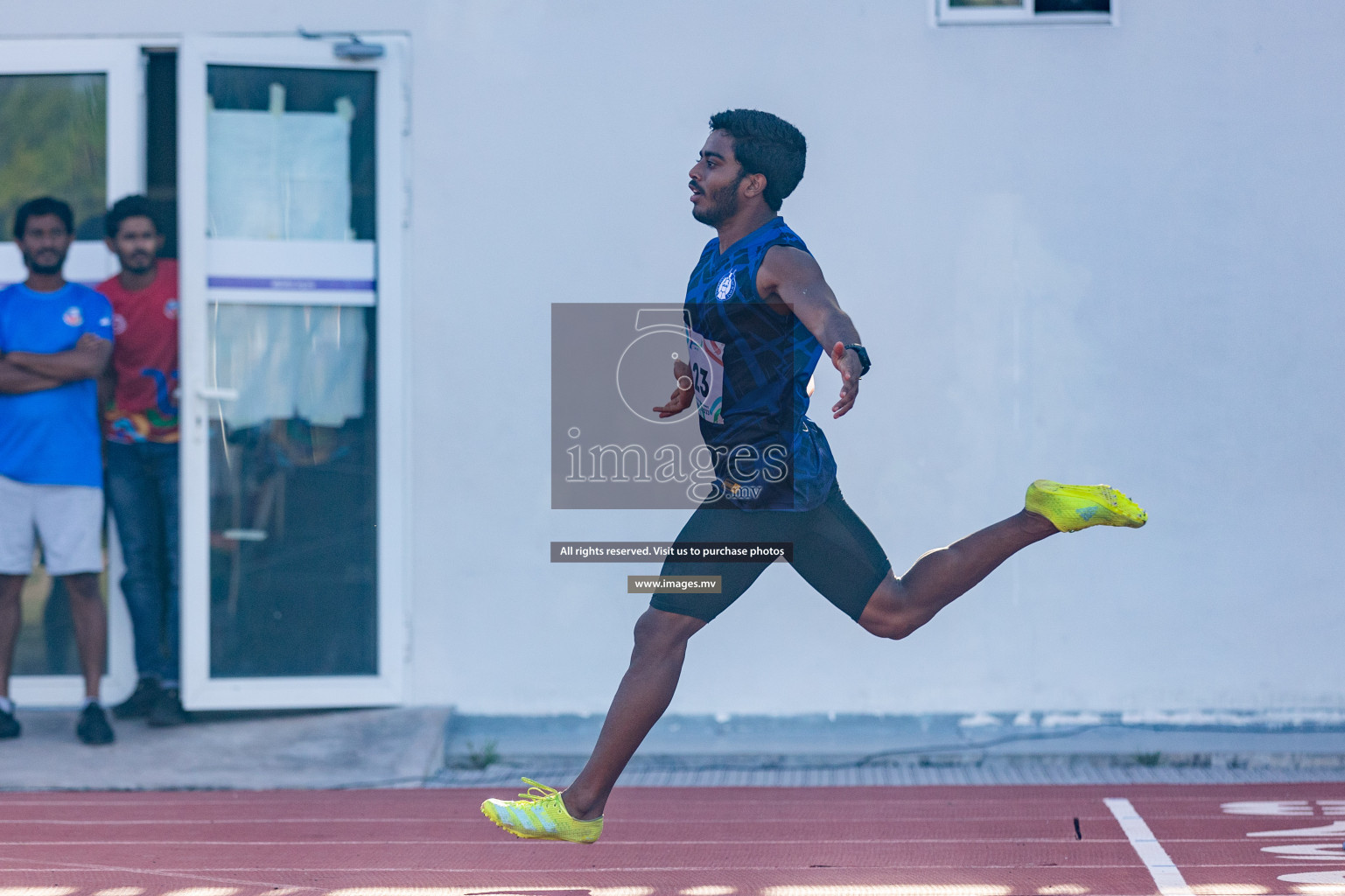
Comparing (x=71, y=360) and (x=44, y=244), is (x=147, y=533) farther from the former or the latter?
(x=44, y=244)

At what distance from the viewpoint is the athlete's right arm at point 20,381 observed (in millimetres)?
6219

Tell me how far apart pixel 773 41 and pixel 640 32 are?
23.4 inches

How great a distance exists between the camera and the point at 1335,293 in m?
6.26

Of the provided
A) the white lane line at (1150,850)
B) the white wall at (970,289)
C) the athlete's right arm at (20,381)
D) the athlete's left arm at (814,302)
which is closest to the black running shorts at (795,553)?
the athlete's left arm at (814,302)

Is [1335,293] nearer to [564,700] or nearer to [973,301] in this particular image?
[973,301]

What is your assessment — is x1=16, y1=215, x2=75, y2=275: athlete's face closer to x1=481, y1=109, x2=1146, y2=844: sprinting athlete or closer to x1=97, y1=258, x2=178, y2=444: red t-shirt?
x1=97, y1=258, x2=178, y2=444: red t-shirt

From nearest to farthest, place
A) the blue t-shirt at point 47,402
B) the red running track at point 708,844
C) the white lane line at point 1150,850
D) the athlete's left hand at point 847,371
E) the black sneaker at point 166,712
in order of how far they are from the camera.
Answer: the athlete's left hand at point 847,371, the white lane line at point 1150,850, the red running track at point 708,844, the blue t-shirt at point 47,402, the black sneaker at point 166,712

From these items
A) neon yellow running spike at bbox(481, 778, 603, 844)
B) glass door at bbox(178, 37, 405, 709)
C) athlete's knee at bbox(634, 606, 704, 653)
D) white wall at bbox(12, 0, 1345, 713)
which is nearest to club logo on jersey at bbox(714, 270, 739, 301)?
athlete's knee at bbox(634, 606, 704, 653)

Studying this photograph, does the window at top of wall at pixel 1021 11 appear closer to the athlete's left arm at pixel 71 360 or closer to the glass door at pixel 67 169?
the glass door at pixel 67 169

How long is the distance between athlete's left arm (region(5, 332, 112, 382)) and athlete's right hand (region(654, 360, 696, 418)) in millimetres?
3126

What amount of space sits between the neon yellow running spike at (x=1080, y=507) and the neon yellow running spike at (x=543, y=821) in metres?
1.50

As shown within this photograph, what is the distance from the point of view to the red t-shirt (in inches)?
257

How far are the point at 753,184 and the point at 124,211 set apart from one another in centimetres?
365

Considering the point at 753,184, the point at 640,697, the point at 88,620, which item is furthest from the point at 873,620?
the point at 88,620
